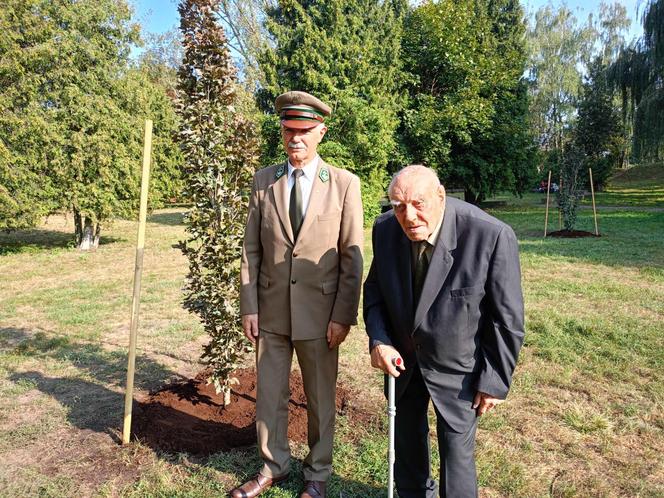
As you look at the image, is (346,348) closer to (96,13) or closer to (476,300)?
(476,300)

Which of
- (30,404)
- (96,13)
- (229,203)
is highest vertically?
(96,13)

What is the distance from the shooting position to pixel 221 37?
A: 12.4 ft

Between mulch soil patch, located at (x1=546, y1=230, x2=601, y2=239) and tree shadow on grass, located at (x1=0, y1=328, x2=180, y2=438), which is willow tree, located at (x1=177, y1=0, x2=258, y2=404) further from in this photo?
mulch soil patch, located at (x1=546, y1=230, x2=601, y2=239)

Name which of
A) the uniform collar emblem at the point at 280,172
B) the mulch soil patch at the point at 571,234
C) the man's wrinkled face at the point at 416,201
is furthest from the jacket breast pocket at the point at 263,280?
the mulch soil patch at the point at 571,234

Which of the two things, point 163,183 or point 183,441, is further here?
point 163,183

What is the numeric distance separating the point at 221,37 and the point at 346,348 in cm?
360

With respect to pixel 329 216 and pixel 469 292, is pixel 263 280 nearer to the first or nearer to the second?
pixel 329 216

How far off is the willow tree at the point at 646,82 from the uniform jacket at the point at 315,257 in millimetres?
22778

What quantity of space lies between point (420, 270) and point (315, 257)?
30.7 inches

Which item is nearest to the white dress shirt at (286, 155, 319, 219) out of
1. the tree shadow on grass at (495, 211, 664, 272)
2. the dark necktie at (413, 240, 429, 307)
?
the dark necktie at (413, 240, 429, 307)

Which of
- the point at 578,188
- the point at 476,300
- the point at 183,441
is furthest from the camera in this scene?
the point at 578,188

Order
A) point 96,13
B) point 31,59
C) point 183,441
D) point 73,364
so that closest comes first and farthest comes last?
point 183,441 < point 73,364 < point 31,59 < point 96,13

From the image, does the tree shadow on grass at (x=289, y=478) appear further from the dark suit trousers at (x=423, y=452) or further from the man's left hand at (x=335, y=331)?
the man's left hand at (x=335, y=331)

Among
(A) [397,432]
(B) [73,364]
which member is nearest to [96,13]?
(B) [73,364]
